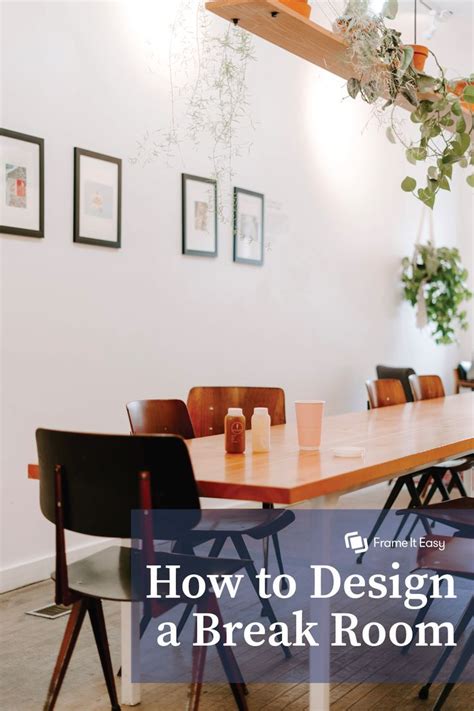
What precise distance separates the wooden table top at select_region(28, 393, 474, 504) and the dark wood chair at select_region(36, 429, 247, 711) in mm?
141

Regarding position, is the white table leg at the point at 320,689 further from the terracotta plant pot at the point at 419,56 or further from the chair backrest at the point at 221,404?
the terracotta plant pot at the point at 419,56

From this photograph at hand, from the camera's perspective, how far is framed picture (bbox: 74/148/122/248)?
424cm

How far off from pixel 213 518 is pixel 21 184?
5.90 ft

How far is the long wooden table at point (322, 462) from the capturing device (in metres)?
2.05

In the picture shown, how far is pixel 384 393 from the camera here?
4.49 m

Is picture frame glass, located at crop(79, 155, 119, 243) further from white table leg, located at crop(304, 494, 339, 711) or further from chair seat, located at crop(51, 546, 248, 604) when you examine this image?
white table leg, located at crop(304, 494, 339, 711)

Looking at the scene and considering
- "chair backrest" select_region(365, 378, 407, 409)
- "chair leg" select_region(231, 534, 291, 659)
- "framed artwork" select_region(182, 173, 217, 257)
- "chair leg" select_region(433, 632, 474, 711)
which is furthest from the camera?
"framed artwork" select_region(182, 173, 217, 257)

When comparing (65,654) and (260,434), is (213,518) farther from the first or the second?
(65,654)

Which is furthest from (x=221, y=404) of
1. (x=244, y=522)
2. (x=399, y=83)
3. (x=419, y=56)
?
(x=419, y=56)

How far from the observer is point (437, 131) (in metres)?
3.15

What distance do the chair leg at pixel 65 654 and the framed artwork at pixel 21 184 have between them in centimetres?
203

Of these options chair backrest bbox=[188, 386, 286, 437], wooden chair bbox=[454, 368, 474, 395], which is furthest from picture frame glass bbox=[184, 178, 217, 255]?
wooden chair bbox=[454, 368, 474, 395]

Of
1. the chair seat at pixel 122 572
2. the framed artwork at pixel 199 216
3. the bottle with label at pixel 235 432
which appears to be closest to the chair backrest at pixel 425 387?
the framed artwork at pixel 199 216

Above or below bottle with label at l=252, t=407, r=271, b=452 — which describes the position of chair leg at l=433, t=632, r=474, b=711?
below
